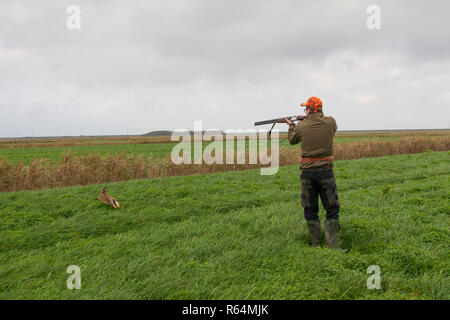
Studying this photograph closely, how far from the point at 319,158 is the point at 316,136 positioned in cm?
38

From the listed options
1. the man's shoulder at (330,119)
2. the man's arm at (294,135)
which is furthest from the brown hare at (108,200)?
the man's shoulder at (330,119)

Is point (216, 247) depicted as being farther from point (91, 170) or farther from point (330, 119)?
point (91, 170)

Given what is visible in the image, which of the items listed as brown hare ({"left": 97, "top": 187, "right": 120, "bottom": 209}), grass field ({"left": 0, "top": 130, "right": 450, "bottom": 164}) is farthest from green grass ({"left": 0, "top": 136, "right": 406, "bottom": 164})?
brown hare ({"left": 97, "top": 187, "right": 120, "bottom": 209})

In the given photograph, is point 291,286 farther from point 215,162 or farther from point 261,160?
point 261,160

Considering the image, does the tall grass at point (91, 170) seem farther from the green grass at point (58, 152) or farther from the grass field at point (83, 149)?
the green grass at point (58, 152)

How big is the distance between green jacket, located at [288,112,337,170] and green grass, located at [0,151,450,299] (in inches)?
60.4

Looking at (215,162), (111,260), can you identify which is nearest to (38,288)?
(111,260)

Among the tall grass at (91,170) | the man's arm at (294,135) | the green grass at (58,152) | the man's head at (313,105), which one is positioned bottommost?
the tall grass at (91,170)

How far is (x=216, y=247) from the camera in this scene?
4.92 metres

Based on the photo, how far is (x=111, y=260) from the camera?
449cm

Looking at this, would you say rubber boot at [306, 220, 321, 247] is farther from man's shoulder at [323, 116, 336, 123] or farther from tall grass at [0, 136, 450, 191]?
tall grass at [0, 136, 450, 191]

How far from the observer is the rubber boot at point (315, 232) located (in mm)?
5141

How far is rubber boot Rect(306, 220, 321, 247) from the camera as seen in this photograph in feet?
16.9

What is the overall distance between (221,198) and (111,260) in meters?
4.59
